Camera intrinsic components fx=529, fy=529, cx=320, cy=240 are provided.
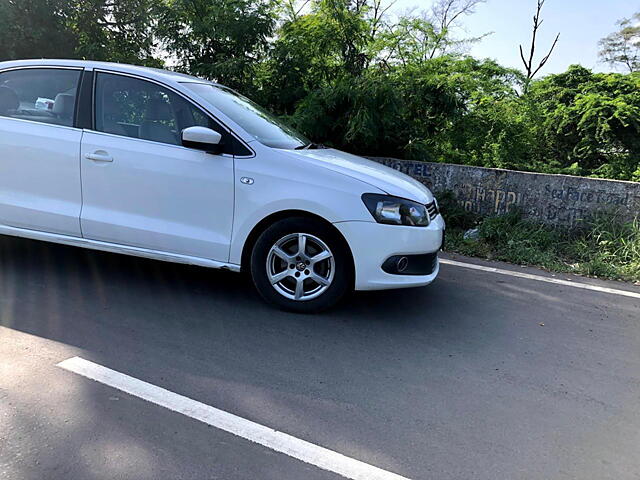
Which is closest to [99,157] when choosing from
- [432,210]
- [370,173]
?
[370,173]

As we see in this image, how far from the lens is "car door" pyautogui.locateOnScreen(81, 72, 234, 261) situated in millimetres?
3916

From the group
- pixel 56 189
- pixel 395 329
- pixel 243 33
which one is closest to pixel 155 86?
pixel 56 189

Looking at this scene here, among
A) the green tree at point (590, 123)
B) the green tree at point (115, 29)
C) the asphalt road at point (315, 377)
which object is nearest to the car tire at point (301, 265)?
the asphalt road at point (315, 377)

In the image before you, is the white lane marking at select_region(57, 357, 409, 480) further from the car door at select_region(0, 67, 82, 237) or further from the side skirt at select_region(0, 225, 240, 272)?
the car door at select_region(0, 67, 82, 237)

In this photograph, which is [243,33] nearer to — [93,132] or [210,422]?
[93,132]

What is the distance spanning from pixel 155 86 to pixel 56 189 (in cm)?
114

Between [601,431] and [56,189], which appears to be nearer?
[601,431]

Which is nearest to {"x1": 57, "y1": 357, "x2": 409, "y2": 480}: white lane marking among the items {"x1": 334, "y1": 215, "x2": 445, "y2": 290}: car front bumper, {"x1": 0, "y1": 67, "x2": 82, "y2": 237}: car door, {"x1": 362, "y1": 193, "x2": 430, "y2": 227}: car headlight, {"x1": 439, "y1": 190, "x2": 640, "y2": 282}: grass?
{"x1": 334, "y1": 215, "x2": 445, "y2": 290}: car front bumper

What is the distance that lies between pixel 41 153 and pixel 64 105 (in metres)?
0.44

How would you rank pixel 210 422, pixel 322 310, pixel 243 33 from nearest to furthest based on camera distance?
pixel 210 422
pixel 322 310
pixel 243 33

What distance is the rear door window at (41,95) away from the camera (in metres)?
4.28

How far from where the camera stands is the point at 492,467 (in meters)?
2.38

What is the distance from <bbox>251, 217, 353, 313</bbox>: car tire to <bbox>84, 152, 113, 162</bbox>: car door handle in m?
1.33

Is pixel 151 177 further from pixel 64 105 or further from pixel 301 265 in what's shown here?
pixel 301 265
